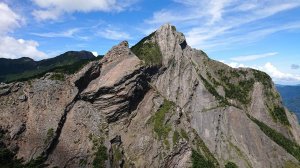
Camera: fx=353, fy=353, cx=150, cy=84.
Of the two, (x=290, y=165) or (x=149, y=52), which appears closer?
(x=149, y=52)

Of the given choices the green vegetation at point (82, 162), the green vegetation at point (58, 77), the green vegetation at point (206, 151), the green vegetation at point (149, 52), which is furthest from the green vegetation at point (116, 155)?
the green vegetation at point (149, 52)

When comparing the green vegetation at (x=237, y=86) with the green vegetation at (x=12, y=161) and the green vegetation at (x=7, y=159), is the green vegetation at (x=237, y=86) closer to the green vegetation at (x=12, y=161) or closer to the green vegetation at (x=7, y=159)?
the green vegetation at (x=12, y=161)

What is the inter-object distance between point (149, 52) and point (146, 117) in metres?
32.6

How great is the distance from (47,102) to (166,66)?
191 feet

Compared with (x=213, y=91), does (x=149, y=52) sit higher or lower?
higher

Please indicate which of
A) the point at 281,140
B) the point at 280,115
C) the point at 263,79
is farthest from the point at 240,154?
the point at 263,79

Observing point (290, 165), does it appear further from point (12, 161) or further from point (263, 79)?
point (12, 161)

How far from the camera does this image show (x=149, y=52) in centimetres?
15862

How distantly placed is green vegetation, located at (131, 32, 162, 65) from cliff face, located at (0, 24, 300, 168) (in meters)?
0.52

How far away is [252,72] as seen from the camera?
199625 millimetres

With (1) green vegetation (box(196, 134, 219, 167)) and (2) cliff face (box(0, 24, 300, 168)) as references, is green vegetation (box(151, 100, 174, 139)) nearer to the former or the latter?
(2) cliff face (box(0, 24, 300, 168))

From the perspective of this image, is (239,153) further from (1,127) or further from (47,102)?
(1,127)

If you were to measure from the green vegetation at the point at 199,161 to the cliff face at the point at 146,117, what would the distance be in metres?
0.47

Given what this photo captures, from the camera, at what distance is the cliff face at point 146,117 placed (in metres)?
122
